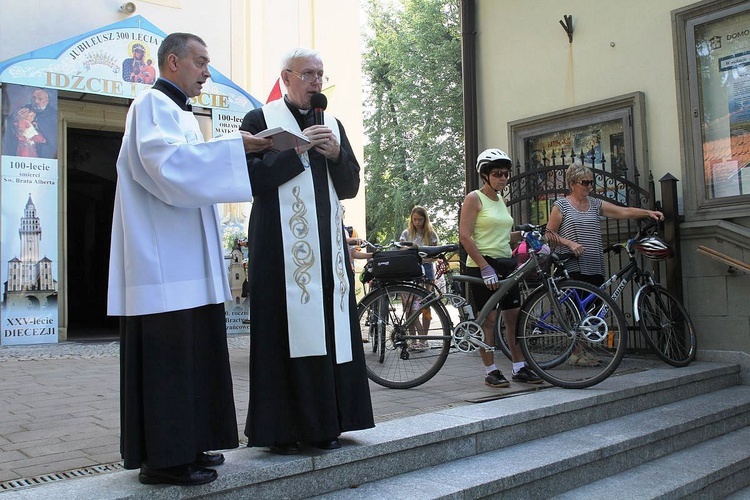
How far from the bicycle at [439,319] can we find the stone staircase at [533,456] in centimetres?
49

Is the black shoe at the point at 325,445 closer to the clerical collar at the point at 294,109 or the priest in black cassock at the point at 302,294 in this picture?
the priest in black cassock at the point at 302,294

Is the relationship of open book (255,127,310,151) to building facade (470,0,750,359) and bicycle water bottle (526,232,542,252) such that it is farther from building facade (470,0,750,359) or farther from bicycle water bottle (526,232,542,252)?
building facade (470,0,750,359)

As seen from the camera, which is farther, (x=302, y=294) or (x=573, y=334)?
(x=573, y=334)

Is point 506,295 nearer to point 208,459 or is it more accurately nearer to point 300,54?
point 300,54

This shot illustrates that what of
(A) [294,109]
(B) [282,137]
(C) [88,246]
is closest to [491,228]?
(A) [294,109]

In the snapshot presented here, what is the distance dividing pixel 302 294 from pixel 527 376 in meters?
2.52

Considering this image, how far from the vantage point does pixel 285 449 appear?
3.04 metres

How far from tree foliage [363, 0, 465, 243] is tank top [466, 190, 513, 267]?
63.0 ft

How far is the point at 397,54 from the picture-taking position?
86.4ft

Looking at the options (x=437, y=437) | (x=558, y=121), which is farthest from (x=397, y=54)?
(x=437, y=437)

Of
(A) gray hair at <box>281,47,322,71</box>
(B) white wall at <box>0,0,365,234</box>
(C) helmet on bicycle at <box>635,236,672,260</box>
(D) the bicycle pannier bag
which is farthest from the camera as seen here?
(B) white wall at <box>0,0,365,234</box>

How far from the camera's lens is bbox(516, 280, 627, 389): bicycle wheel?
187 inches

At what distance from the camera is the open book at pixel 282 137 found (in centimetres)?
283

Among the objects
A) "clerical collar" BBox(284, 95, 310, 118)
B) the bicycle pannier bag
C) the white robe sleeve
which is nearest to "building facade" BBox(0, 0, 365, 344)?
the bicycle pannier bag
